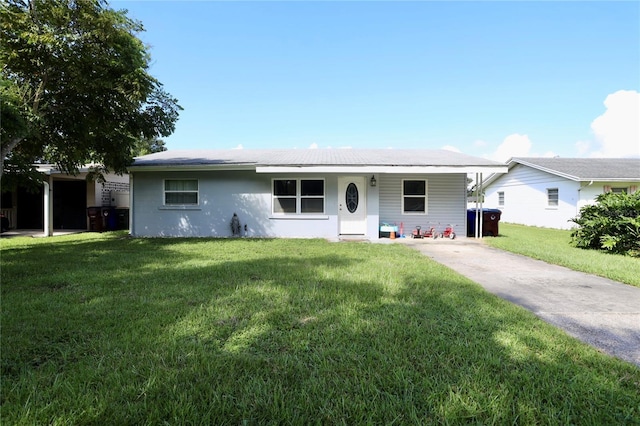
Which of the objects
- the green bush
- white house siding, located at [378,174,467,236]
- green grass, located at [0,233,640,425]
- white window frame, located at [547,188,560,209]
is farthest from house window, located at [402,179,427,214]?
white window frame, located at [547,188,560,209]

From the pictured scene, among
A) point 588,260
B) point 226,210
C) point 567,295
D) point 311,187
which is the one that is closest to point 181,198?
point 226,210

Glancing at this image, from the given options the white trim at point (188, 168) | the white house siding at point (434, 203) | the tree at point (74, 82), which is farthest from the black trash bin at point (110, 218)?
the white house siding at point (434, 203)

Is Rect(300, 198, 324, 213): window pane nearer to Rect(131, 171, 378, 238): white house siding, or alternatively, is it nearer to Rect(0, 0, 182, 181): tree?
Rect(131, 171, 378, 238): white house siding

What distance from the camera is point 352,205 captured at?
12375mm

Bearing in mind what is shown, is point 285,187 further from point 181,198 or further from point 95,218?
point 95,218

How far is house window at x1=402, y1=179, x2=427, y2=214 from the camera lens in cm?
1290

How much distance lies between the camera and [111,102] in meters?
8.97

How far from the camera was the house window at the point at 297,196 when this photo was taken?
39.4 feet

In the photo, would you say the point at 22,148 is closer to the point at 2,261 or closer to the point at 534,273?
the point at 2,261

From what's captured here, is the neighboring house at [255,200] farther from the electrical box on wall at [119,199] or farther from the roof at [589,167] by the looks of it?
the roof at [589,167]

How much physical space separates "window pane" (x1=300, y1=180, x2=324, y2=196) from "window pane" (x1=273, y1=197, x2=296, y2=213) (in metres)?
0.52

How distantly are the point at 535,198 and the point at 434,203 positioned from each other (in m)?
10.8

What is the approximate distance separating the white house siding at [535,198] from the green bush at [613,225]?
8242 mm

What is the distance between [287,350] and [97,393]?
4.72ft
